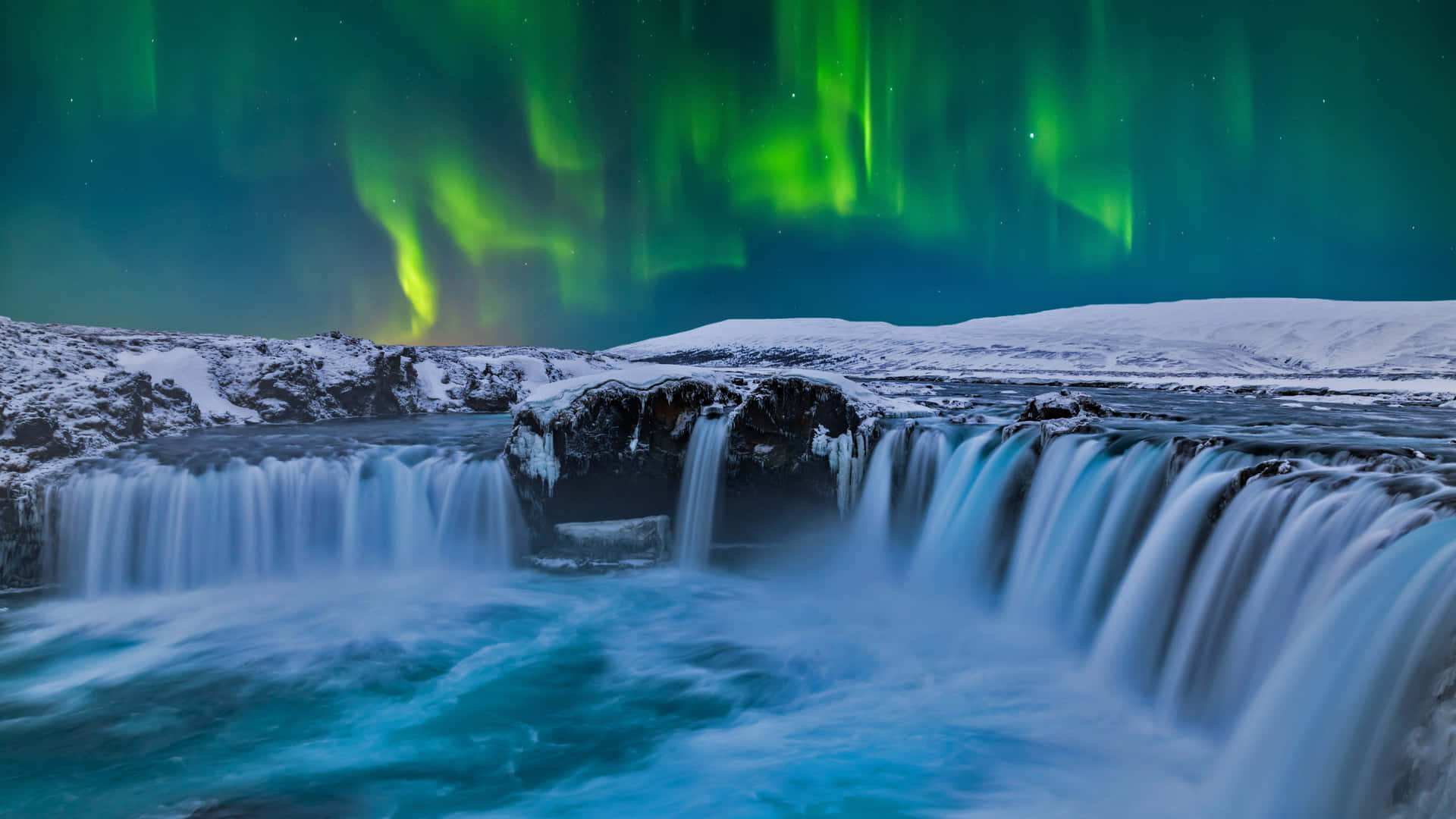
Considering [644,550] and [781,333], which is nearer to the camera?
[644,550]

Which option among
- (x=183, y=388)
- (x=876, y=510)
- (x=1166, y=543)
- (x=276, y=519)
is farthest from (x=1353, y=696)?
(x=183, y=388)

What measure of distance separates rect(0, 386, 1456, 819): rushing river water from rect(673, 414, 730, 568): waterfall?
27 cm

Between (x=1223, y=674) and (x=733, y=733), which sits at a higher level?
(x=1223, y=674)

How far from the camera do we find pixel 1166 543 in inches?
323

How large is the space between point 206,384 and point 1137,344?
3620 inches

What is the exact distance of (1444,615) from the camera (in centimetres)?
431

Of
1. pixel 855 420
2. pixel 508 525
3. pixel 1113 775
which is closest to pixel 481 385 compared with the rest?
pixel 508 525

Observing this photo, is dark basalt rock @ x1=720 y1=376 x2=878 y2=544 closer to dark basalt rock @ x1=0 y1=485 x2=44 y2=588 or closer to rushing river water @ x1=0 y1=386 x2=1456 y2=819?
rushing river water @ x1=0 y1=386 x2=1456 y2=819

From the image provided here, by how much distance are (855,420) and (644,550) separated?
457 centimetres

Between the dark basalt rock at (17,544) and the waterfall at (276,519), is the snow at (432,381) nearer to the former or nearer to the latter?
the waterfall at (276,519)

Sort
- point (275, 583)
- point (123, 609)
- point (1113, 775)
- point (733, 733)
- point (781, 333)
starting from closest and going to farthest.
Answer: point (1113, 775)
point (733, 733)
point (123, 609)
point (275, 583)
point (781, 333)

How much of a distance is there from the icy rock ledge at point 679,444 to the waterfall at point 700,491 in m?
0.15

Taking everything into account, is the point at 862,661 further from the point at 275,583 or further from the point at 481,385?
the point at 481,385

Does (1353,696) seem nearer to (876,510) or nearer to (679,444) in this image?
(876,510)
